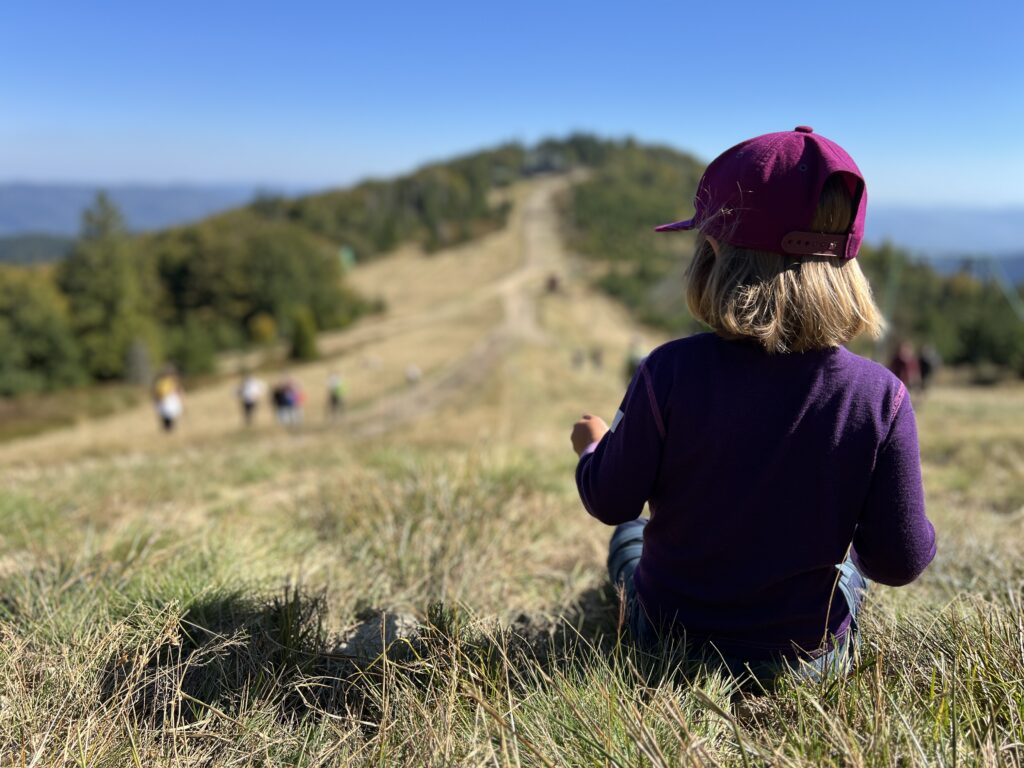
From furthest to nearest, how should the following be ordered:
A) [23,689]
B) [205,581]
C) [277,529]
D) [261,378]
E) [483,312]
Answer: [483,312] < [261,378] < [277,529] < [205,581] < [23,689]

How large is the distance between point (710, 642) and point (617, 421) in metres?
0.57

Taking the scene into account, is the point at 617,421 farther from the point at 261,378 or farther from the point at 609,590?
the point at 261,378

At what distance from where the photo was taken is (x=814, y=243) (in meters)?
1.50

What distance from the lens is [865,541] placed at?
1611 mm

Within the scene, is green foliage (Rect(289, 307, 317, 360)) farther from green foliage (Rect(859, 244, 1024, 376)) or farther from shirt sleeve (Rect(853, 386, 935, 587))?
shirt sleeve (Rect(853, 386, 935, 587))

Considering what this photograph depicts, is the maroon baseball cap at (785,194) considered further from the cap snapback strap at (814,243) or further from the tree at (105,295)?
the tree at (105,295)

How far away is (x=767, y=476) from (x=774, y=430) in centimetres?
11

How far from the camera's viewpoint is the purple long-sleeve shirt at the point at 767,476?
5.04ft

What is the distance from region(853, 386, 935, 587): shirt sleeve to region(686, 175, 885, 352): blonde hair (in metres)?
0.21

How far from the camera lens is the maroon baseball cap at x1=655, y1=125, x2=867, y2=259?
1482 mm

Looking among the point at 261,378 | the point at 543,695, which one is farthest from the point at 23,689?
the point at 261,378

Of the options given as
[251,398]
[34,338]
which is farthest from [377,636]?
[34,338]

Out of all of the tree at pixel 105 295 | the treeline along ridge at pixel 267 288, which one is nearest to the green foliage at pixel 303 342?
the treeline along ridge at pixel 267 288

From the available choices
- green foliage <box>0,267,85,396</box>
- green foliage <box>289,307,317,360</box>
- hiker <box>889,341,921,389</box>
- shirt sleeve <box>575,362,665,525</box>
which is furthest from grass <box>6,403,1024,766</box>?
green foliage <box>0,267,85,396</box>
